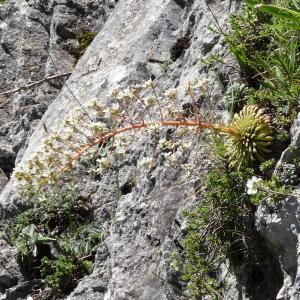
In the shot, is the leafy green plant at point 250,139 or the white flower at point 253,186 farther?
the leafy green plant at point 250,139

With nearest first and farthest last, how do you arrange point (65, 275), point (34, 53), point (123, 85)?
point (65, 275) → point (123, 85) → point (34, 53)

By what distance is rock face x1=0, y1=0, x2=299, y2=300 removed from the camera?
13.2 feet

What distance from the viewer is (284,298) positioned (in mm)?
2984

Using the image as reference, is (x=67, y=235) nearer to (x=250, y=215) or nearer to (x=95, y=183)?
(x=95, y=183)

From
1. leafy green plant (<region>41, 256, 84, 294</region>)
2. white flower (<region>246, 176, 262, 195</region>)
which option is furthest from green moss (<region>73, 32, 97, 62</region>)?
white flower (<region>246, 176, 262, 195</region>)

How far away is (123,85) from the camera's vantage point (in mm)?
5707

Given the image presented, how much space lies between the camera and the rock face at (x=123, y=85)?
13.2ft

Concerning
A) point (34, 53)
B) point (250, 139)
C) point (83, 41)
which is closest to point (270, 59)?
point (250, 139)

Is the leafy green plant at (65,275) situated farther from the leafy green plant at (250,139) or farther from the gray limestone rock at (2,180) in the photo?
the gray limestone rock at (2,180)

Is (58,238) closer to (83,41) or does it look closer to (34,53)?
(83,41)

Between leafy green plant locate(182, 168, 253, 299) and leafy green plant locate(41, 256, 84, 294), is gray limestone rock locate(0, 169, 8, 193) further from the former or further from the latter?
leafy green plant locate(182, 168, 253, 299)

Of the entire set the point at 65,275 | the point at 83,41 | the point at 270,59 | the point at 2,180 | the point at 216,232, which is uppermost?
the point at 270,59

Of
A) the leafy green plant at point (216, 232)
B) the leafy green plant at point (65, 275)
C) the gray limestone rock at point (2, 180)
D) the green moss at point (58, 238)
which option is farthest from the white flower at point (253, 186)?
the gray limestone rock at point (2, 180)

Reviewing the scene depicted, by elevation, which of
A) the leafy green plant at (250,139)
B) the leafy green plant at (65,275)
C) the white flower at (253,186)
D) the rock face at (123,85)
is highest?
the white flower at (253,186)
